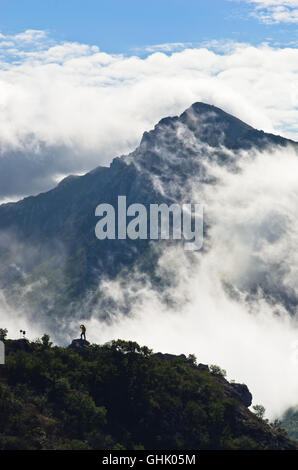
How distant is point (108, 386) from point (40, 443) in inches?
1825

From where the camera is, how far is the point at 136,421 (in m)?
188

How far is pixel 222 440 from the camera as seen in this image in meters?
186

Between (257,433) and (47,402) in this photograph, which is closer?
(47,402)

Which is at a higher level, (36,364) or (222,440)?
(36,364)

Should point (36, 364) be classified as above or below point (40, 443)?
above

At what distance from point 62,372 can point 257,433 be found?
240ft

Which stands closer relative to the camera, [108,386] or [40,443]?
[40,443]
